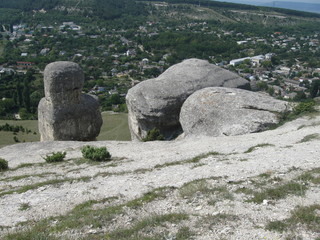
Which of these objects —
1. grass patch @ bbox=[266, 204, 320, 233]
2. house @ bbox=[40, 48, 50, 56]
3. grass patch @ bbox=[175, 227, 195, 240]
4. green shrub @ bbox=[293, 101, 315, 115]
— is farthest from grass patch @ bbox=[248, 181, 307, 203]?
house @ bbox=[40, 48, 50, 56]

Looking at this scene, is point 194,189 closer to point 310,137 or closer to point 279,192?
point 279,192

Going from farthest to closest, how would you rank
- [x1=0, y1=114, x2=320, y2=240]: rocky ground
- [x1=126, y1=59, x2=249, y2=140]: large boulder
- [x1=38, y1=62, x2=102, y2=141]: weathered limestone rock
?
[x1=126, y1=59, x2=249, y2=140]: large boulder < [x1=38, y1=62, x2=102, y2=141]: weathered limestone rock < [x1=0, y1=114, x2=320, y2=240]: rocky ground

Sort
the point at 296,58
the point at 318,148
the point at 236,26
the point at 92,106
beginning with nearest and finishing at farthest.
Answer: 1. the point at 318,148
2. the point at 92,106
3. the point at 296,58
4. the point at 236,26

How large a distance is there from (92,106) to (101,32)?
15641 centimetres

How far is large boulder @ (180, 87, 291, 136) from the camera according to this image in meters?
19.2

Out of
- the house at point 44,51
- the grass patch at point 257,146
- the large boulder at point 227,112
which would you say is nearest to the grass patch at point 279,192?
the grass patch at point 257,146

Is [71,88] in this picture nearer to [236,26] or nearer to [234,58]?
[234,58]

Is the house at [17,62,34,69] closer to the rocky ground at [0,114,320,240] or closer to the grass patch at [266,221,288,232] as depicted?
the rocky ground at [0,114,320,240]

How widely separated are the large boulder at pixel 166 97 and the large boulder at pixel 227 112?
55.9 inches

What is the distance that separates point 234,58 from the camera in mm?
122750

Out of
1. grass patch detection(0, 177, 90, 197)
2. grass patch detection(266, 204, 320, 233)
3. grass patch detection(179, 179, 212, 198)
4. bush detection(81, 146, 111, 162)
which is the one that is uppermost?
grass patch detection(266, 204, 320, 233)

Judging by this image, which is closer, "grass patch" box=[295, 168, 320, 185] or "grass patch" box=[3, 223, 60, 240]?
"grass patch" box=[3, 223, 60, 240]

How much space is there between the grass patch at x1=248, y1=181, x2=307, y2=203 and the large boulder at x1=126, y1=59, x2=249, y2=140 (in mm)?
14191

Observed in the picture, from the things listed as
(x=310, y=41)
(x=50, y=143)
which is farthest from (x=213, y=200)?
(x=310, y=41)
